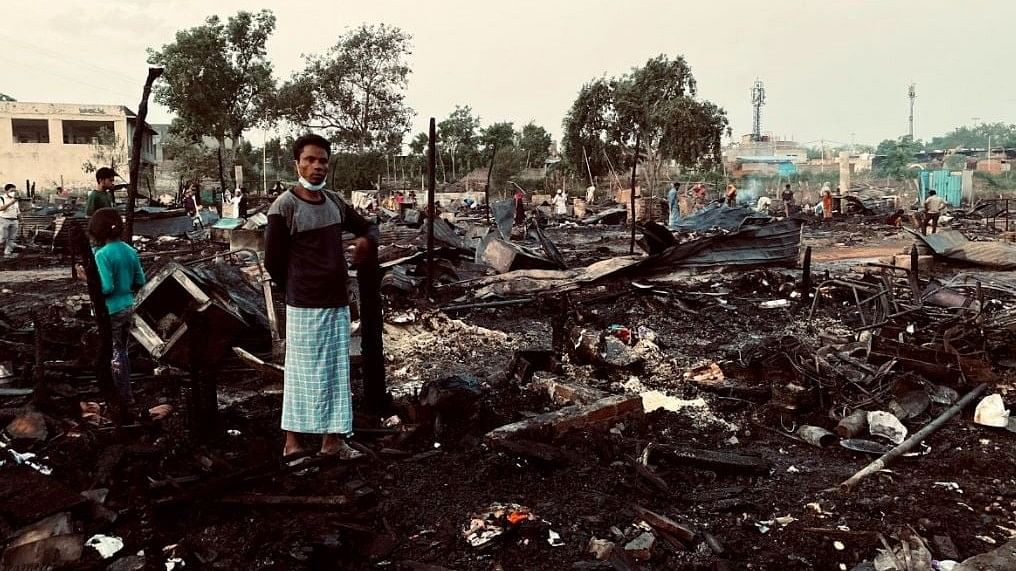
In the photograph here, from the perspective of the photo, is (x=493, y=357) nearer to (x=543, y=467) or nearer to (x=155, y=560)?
(x=543, y=467)

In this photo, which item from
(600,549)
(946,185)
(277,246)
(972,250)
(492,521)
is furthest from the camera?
(946,185)

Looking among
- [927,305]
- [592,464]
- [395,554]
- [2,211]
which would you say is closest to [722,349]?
[927,305]

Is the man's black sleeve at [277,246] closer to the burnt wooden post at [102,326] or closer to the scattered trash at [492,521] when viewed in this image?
the burnt wooden post at [102,326]

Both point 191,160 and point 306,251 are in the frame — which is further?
point 191,160

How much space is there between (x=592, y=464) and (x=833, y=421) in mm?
1776

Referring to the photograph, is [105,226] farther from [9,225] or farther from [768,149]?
[768,149]

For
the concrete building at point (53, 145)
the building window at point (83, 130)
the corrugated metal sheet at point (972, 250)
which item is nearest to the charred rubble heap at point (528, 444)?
the corrugated metal sheet at point (972, 250)

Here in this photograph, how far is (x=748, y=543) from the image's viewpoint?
2.81m

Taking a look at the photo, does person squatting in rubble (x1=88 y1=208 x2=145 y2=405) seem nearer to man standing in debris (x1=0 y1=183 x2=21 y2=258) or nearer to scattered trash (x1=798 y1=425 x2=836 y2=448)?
scattered trash (x1=798 y1=425 x2=836 y2=448)

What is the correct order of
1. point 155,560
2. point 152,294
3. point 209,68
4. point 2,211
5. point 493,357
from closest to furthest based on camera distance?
point 155,560
point 152,294
point 493,357
point 2,211
point 209,68

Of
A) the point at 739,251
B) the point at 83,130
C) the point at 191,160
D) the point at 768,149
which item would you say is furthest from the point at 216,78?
the point at 768,149

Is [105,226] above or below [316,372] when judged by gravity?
above

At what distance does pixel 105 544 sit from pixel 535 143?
4453 centimetres

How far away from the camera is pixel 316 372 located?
3.50 m
